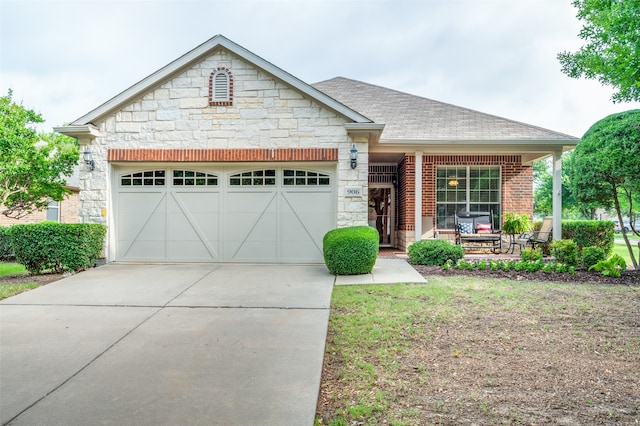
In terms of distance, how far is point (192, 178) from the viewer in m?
9.23

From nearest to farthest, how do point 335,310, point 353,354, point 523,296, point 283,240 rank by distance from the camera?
point 353,354
point 335,310
point 523,296
point 283,240

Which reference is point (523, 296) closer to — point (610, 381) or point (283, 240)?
point (610, 381)

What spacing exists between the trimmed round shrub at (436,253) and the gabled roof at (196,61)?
307 cm

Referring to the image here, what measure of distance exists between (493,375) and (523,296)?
3.12m

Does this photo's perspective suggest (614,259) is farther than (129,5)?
No

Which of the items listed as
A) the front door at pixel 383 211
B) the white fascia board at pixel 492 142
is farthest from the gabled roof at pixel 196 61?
the front door at pixel 383 211

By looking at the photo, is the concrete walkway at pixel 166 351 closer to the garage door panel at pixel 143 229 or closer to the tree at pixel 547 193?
the garage door panel at pixel 143 229

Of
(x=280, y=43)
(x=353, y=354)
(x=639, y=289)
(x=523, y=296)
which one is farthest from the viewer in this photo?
(x=280, y=43)

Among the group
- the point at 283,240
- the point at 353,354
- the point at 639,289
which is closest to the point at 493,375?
the point at 353,354

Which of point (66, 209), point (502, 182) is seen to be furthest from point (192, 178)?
point (66, 209)

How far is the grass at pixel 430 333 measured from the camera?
2.83 meters

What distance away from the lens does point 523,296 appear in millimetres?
5945

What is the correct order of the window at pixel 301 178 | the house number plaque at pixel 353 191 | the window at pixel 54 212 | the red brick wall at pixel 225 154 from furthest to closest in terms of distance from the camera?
the window at pixel 54 212 < the window at pixel 301 178 < the red brick wall at pixel 225 154 < the house number plaque at pixel 353 191

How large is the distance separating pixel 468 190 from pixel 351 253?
235 inches
